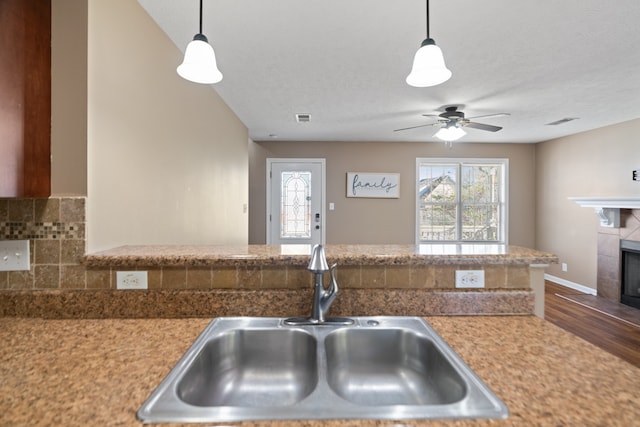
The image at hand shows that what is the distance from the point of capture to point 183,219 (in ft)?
7.29

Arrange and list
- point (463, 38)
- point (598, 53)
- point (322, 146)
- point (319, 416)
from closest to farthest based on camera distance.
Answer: point (319, 416)
point (463, 38)
point (598, 53)
point (322, 146)

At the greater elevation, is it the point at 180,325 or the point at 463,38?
the point at 463,38

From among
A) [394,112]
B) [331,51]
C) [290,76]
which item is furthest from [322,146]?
[331,51]

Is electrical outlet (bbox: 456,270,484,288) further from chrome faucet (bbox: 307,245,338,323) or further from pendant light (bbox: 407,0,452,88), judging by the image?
pendant light (bbox: 407,0,452,88)

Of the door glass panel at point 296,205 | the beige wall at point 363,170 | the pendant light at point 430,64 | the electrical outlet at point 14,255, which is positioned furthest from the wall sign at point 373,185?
the electrical outlet at point 14,255

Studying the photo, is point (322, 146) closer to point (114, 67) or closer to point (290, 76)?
point (290, 76)

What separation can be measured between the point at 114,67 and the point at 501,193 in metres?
5.87

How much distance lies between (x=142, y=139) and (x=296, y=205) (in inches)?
148

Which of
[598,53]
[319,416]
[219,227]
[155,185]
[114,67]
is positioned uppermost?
[598,53]

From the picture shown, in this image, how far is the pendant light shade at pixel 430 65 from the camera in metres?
1.21

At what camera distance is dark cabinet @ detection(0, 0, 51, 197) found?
934 mm

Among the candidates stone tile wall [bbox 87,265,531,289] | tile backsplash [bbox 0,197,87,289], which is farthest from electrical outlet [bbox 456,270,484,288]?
tile backsplash [bbox 0,197,87,289]

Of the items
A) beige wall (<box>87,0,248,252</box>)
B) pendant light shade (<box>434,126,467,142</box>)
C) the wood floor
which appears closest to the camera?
beige wall (<box>87,0,248,252</box>)

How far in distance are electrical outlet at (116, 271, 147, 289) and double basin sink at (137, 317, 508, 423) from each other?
1.08 feet
